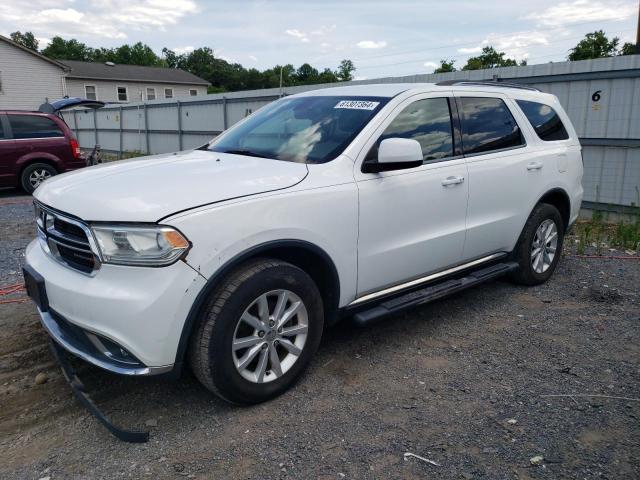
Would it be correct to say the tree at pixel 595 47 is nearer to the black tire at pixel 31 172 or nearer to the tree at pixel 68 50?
the black tire at pixel 31 172

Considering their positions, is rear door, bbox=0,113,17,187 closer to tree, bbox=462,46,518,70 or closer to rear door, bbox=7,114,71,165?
rear door, bbox=7,114,71,165

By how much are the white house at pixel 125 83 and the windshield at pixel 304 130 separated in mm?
39906

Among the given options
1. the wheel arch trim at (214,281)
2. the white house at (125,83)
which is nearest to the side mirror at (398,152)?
the wheel arch trim at (214,281)

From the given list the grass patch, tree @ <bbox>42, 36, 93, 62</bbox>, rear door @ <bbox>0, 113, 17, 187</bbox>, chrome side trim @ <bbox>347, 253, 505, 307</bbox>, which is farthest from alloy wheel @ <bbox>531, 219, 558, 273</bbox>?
tree @ <bbox>42, 36, 93, 62</bbox>

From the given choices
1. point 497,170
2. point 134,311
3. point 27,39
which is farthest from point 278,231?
point 27,39

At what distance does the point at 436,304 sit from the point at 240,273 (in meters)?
2.46

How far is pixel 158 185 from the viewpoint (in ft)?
9.04

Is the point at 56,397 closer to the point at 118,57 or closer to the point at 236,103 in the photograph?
the point at 236,103

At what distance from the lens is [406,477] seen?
242cm

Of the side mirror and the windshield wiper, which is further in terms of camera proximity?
the windshield wiper

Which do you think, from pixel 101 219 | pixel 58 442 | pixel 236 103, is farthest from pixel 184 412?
pixel 236 103

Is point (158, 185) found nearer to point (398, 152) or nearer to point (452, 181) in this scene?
point (398, 152)

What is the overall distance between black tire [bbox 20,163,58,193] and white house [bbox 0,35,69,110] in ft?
81.3

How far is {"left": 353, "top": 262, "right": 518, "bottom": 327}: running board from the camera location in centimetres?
334
